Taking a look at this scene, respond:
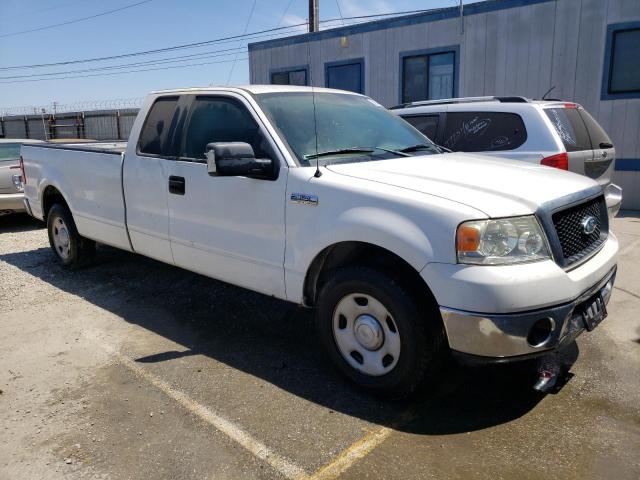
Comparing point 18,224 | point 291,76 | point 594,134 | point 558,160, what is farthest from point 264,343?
point 291,76

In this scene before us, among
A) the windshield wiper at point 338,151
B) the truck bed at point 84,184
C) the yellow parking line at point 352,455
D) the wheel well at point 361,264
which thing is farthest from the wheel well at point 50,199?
the yellow parking line at point 352,455

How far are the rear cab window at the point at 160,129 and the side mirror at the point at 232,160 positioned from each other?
1178mm

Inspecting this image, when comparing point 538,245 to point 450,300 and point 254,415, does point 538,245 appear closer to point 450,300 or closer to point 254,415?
point 450,300

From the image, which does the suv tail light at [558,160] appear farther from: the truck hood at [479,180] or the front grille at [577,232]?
the front grille at [577,232]

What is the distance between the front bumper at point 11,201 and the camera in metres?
8.74

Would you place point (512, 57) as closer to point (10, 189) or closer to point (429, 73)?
point (429, 73)

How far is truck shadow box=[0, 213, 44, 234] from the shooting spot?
913 cm

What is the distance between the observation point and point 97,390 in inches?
139

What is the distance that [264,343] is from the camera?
4266 mm

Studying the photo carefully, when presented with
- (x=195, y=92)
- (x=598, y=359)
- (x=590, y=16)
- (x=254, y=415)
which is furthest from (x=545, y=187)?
(x=590, y=16)

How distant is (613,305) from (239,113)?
146 inches

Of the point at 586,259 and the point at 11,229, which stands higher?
the point at 586,259

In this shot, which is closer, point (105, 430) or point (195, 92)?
point (105, 430)

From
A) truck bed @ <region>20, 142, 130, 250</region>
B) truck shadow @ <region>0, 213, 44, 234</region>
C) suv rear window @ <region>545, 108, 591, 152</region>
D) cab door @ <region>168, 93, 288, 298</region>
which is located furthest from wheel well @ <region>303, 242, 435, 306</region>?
truck shadow @ <region>0, 213, 44, 234</region>
